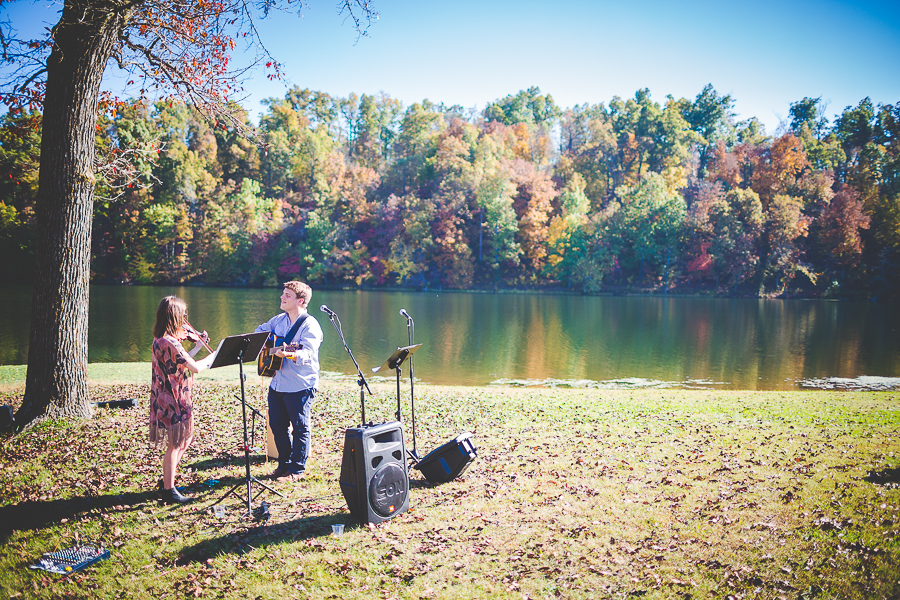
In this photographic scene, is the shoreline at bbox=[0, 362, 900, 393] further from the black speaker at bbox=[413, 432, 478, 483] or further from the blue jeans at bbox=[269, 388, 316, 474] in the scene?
the black speaker at bbox=[413, 432, 478, 483]

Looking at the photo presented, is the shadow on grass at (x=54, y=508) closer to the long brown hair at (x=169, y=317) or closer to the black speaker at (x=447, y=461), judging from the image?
the long brown hair at (x=169, y=317)

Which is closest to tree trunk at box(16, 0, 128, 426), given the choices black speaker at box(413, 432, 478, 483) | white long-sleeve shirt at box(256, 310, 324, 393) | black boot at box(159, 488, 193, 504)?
black boot at box(159, 488, 193, 504)

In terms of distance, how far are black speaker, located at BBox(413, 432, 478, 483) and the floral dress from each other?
7.43 ft

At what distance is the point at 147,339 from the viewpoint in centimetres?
2108

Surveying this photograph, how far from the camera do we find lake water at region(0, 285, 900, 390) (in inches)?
675

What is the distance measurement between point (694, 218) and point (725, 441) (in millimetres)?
49404

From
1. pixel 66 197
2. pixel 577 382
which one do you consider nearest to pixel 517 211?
pixel 577 382

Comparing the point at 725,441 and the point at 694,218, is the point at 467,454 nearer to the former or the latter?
the point at 725,441

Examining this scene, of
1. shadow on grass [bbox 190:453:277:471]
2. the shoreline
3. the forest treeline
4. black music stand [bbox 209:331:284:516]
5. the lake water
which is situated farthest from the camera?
the forest treeline

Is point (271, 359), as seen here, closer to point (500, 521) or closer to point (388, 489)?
point (388, 489)

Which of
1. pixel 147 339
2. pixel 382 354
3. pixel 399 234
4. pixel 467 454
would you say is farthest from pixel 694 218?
pixel 467 454

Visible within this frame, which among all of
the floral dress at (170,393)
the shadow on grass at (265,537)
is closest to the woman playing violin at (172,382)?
the floral dress at (170,393)

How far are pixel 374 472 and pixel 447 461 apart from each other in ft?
4.02

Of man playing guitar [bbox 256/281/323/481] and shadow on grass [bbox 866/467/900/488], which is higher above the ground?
man playing guitar [bbox 256/281/323/481]
